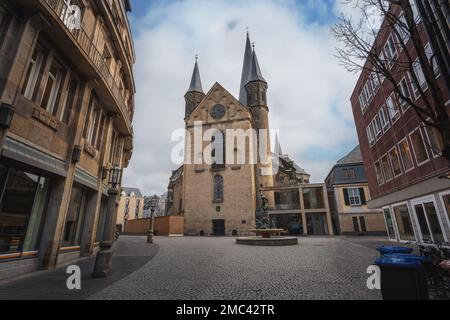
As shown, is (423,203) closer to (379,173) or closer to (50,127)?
(379,173)

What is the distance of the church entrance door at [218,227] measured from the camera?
31480mm

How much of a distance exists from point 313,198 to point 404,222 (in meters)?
18.1

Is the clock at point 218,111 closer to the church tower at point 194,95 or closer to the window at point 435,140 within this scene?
the church tower at point 194,95

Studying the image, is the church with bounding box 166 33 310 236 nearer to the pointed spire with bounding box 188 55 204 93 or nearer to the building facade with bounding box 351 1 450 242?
the pointed spire with bounding box 188 55 204 93

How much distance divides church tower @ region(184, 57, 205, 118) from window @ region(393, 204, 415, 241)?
3431 cm

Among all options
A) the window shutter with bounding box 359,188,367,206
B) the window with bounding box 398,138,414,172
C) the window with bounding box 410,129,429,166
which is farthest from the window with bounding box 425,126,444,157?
the window shutter with bounding box 359,188,367,206

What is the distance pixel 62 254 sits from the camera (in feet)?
26.4

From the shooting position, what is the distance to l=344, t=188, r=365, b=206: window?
30587mm

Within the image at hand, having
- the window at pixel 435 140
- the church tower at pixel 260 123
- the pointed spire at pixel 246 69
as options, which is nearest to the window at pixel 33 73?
the window at pixel 435 140

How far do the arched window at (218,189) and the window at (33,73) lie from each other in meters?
27.2

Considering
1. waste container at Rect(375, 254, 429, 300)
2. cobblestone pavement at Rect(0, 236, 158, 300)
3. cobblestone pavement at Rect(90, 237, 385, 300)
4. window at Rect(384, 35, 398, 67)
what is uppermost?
window at Rect(384, 35, 398, 67)

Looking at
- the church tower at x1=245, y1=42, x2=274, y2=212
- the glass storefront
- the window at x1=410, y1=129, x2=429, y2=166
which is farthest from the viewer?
the church tower at x1=245, y1=42, x2=274, y2=212

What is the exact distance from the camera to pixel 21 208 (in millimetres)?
6543

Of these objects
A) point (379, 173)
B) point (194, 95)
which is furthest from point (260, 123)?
point (379, 173)
